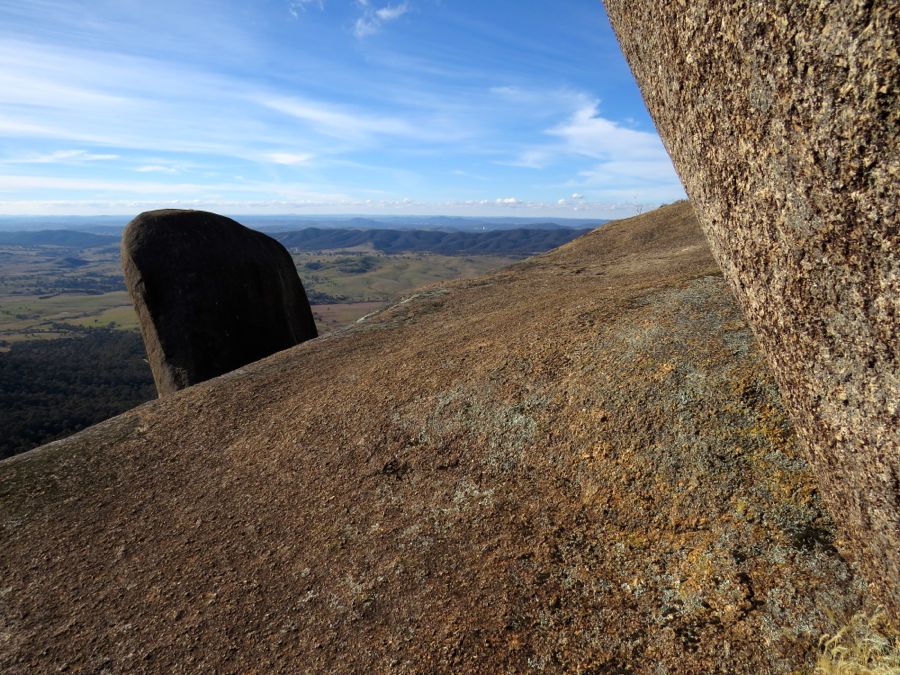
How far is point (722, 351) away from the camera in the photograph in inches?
328

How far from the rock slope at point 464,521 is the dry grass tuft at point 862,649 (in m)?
0.15

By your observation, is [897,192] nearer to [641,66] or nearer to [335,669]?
[641,66]

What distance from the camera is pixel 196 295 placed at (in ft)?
58.2

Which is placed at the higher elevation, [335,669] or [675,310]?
[675,310]

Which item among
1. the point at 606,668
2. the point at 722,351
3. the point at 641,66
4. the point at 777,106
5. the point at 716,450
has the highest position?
the point at 641,66

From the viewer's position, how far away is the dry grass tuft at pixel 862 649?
4.17 m

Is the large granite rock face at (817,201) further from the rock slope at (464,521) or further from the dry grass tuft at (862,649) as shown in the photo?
the rock slope at (464,521)

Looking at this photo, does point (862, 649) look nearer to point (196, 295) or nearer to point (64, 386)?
point (196, 295)

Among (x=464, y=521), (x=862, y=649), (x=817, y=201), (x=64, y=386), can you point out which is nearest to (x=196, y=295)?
(x=464, y=521)

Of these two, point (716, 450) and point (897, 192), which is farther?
point (716, 450)

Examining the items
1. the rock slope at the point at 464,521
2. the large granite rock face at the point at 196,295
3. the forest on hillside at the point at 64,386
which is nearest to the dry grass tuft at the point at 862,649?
the rock slope at the point at 464,521

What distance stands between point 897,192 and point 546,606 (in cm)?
466

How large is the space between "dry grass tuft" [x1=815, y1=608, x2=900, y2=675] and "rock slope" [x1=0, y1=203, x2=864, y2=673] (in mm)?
146

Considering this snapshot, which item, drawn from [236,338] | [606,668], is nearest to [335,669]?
[606,668]
